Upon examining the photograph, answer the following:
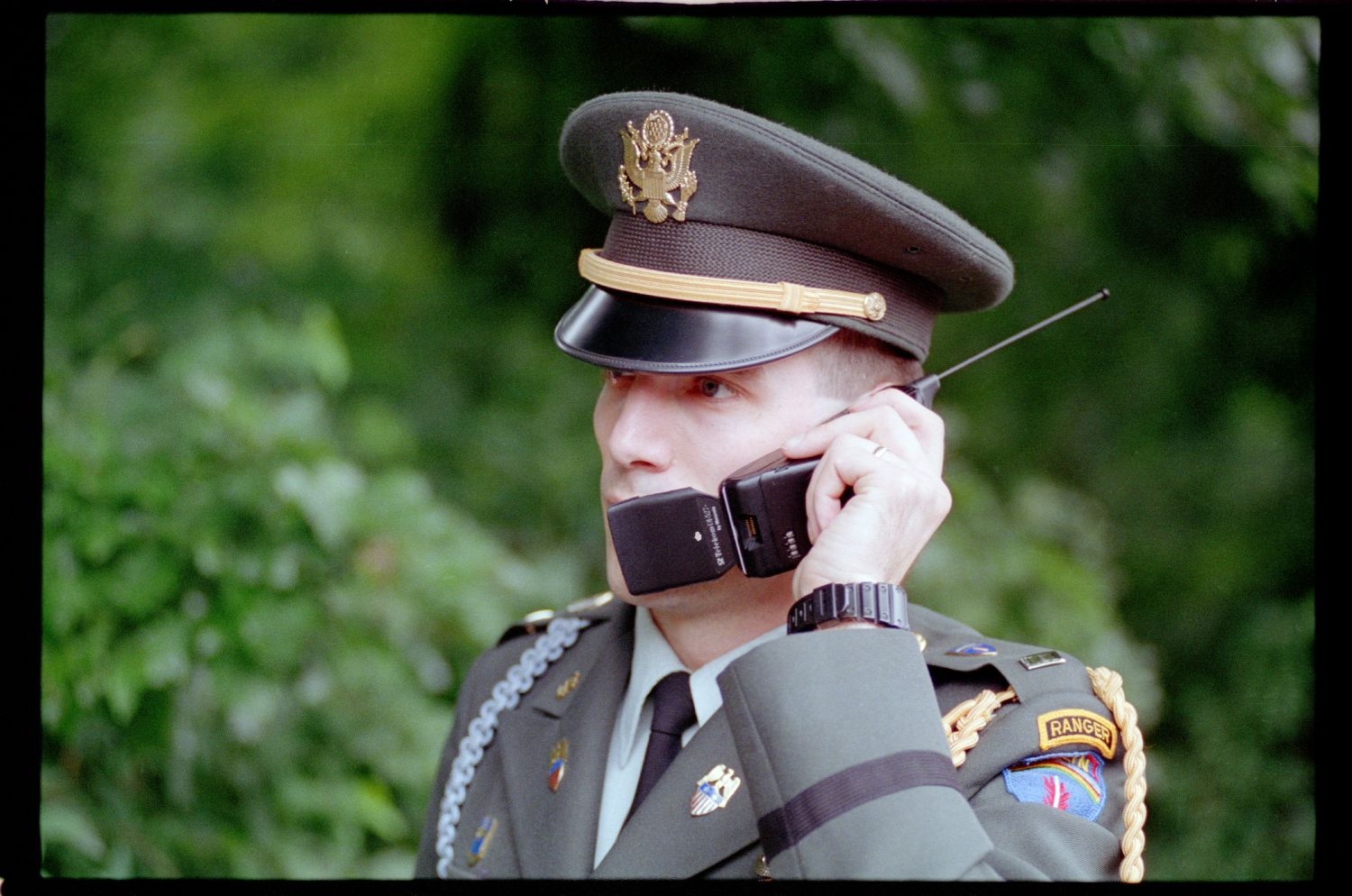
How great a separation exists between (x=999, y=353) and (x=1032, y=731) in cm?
328

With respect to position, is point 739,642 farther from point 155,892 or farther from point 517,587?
point 517,587

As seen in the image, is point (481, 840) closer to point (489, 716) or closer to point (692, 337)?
point (489, 716)

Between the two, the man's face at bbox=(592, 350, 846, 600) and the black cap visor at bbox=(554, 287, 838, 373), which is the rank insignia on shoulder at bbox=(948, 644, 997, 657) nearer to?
the man's face at bbox=(592, 350, 846, 600)

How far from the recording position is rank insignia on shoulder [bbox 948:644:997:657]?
1923 mm

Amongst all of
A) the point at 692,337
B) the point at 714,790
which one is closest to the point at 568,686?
the point at 714,790

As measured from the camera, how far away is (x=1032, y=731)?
177 centimetres

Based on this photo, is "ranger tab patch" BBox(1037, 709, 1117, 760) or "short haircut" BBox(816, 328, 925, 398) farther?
"short haircut" BBox(816, 328, 925, 398)

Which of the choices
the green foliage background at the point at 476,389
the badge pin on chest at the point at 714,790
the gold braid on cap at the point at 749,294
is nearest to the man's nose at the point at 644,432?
the gold braid on cap at the point at 749,294

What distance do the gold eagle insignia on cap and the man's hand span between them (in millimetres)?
433

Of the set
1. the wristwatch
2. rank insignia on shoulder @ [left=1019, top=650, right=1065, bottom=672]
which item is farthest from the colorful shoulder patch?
the wristwatch

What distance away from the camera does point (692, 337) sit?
191 cm

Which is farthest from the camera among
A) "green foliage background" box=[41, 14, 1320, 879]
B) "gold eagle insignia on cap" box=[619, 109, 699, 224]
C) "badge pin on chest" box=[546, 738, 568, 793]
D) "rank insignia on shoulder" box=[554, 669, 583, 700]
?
"green foliage background" box=[41, 14, 1320, 879]

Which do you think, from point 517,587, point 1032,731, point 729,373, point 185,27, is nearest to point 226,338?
point 517,587

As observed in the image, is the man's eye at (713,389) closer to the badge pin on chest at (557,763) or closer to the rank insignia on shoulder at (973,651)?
the rank insignia on shoulder at (973,651)
